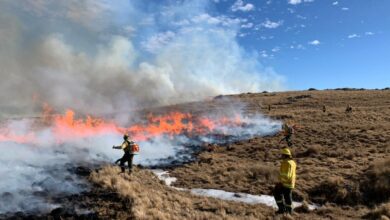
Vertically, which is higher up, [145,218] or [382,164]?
[382,164]

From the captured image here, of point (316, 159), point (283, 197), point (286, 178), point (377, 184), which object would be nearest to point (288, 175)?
point (286, 178)

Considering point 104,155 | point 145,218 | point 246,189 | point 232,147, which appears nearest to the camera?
point 145,218

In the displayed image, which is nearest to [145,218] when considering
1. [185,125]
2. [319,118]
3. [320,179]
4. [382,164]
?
[320,179]

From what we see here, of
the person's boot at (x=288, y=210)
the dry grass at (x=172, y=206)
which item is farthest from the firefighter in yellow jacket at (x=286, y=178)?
the dry grass at (x=172, y=206)

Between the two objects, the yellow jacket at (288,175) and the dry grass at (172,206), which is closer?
the yellow jacket at (288,175)

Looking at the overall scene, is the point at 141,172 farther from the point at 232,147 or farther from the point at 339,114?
the point at 339,114

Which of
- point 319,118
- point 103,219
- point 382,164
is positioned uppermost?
point 319,118

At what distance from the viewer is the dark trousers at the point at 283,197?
47.5ft

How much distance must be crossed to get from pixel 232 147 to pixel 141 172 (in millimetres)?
14700

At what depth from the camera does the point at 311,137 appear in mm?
39594

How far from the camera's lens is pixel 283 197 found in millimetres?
14781

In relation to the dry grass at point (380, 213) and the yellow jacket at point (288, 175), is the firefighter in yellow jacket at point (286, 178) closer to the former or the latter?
the yellow jacket at point (288, 175)

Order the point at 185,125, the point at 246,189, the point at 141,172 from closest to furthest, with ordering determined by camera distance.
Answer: the point at 246,189 < the point at 141,172 < the point at 185,125

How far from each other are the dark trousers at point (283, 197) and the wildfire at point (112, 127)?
2247cm
